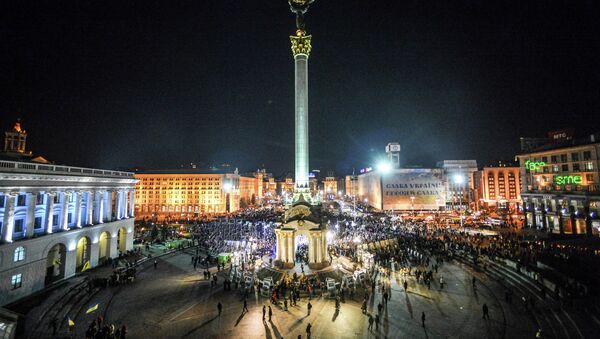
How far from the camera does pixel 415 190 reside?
346 ft

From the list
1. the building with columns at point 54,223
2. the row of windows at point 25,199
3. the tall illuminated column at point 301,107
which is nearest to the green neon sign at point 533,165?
the tall illuminated column at point 301,107

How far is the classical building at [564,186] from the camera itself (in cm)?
4431

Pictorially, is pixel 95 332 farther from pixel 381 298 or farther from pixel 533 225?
pixel 533 225

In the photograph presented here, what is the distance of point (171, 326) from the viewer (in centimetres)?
1938

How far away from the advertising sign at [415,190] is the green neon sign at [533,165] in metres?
46.9

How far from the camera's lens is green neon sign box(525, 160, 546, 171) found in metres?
55.3

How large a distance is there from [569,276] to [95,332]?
37.0 m

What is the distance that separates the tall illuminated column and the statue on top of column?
1.09 meters

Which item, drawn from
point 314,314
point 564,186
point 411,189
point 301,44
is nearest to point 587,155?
point 564,186

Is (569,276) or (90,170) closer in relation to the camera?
(569,276)

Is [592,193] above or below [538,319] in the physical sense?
above

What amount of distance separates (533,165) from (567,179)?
7472 millimetres

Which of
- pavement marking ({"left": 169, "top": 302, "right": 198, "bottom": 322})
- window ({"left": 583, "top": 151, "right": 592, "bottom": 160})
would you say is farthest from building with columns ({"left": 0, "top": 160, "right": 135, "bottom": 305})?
window ({"left": 583, "top": 151, "right": 592, "bottom": 160})

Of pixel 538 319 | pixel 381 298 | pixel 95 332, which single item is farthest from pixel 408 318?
pixel 95 332
